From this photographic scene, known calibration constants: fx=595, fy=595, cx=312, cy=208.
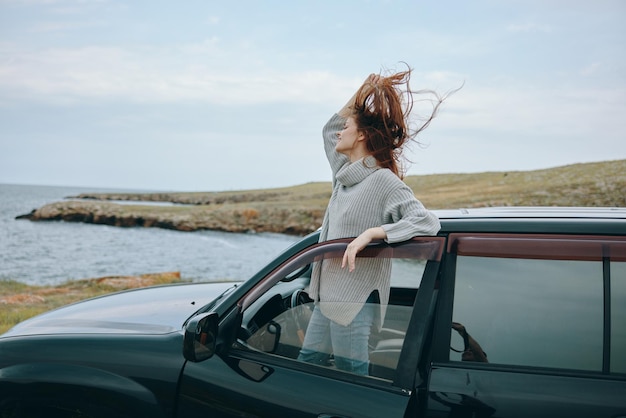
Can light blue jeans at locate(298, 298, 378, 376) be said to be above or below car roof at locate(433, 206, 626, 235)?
below

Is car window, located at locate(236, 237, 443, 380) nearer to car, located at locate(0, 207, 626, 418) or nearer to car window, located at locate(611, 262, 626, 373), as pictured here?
car, located at locate(0, 207, 626, 418)

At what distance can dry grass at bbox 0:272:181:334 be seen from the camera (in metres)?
8.13

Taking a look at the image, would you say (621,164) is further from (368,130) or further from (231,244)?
(368,130)

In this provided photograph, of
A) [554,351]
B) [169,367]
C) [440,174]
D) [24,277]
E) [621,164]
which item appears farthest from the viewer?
[440,174]

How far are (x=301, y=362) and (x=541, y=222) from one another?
110 centimetres

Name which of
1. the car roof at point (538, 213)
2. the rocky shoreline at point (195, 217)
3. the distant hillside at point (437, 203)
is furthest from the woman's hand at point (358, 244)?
the rocky shoreline at point (195, 217)

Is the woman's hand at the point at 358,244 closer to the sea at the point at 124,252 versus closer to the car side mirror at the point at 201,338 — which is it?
the car side mirror at the point at 201,338

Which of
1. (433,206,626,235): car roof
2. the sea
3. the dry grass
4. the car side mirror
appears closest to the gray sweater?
(433,206,626,235): car roof

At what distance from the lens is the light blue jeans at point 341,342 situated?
236 centimetres

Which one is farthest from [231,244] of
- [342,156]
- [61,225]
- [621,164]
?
[342,156]

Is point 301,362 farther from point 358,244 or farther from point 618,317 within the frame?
point 618,317

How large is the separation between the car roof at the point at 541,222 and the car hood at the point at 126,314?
4.47 feet

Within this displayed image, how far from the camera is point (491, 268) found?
223 centimetres

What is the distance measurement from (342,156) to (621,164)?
130 ft
